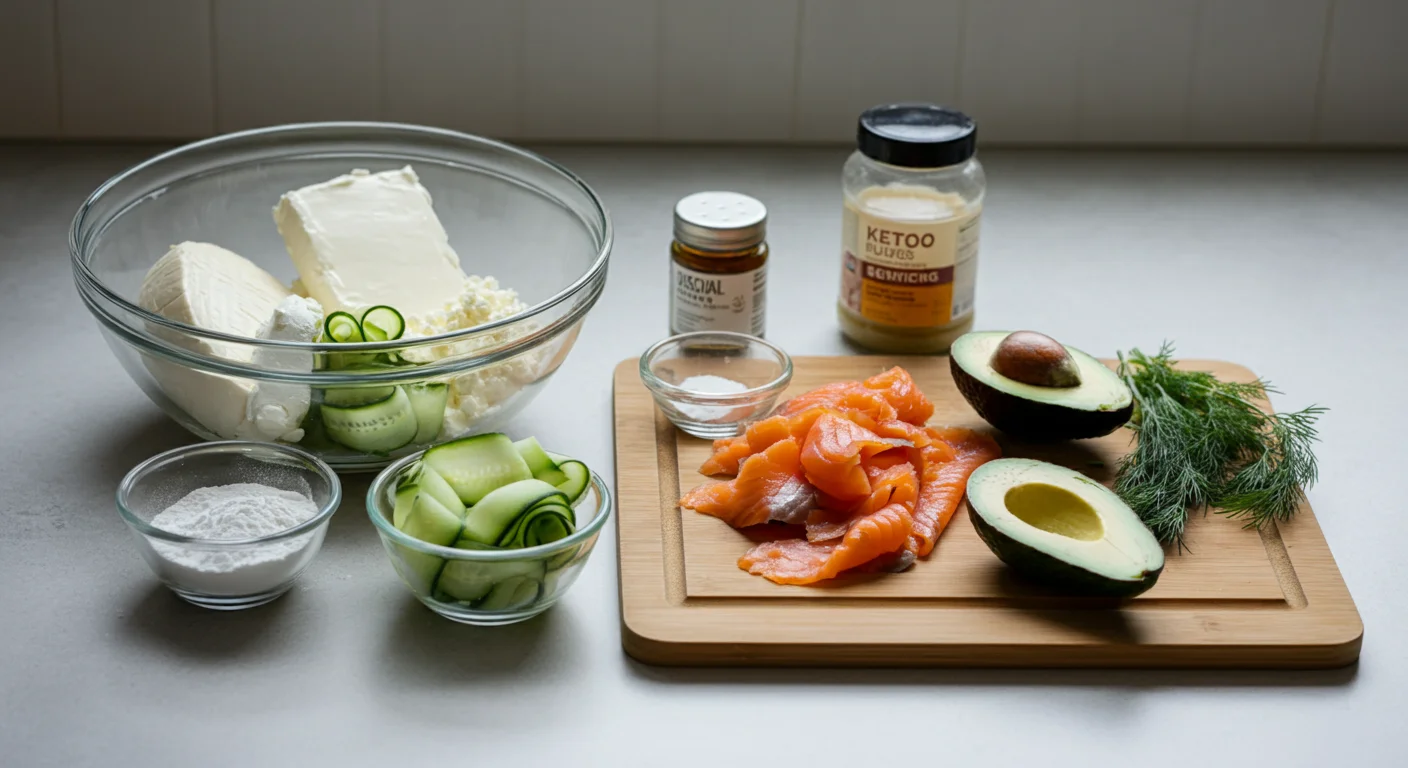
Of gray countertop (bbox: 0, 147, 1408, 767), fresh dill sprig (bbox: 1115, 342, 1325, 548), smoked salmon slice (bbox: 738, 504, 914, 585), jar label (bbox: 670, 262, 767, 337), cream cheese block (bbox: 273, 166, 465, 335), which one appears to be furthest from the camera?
jar label (bbox: 670, 262, 767, 337)

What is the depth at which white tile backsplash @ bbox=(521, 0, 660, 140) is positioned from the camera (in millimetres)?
2156

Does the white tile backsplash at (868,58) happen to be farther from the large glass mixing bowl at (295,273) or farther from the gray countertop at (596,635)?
the large glass mixing bowl at (295,273)

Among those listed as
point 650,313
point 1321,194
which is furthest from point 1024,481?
Answer: point 1321,194

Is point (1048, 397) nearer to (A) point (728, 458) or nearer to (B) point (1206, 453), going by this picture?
(B) point (1206, 453)

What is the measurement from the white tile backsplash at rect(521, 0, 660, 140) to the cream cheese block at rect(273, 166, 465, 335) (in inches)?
26.1

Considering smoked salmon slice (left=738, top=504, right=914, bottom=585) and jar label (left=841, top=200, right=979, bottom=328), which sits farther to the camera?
jar label (left=841, top=200, right=979, bottom=328)

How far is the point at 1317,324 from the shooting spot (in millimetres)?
1826

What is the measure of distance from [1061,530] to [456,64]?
127 centimetres

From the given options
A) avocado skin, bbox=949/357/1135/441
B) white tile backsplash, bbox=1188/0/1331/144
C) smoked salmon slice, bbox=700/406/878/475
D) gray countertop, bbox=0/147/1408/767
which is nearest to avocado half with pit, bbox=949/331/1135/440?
avocado skin, bbox=949/357/1135/441

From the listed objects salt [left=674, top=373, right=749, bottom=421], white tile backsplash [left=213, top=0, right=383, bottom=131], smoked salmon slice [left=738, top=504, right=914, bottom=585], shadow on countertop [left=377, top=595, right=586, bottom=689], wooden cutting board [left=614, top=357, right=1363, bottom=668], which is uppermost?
white tile backsplash [left=213, top=0, right=383, bottom=131]

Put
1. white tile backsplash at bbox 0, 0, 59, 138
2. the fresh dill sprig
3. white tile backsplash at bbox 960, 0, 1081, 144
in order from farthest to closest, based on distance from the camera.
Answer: white tile backsplash at bbox 960, 0, 1081, 144 → white tile backsplash at bbox 0, 0, 59, 138 → the fresh dill sprig

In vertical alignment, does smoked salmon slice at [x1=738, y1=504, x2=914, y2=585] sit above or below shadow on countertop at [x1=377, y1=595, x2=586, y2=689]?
above

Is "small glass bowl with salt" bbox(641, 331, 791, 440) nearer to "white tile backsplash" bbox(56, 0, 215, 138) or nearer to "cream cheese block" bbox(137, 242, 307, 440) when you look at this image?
"cream cheese block" bbox(137, 242, 307, 440)

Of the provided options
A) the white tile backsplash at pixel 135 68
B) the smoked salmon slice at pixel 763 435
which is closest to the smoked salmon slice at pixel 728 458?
the smoked salmon slice at pixel 763 435
